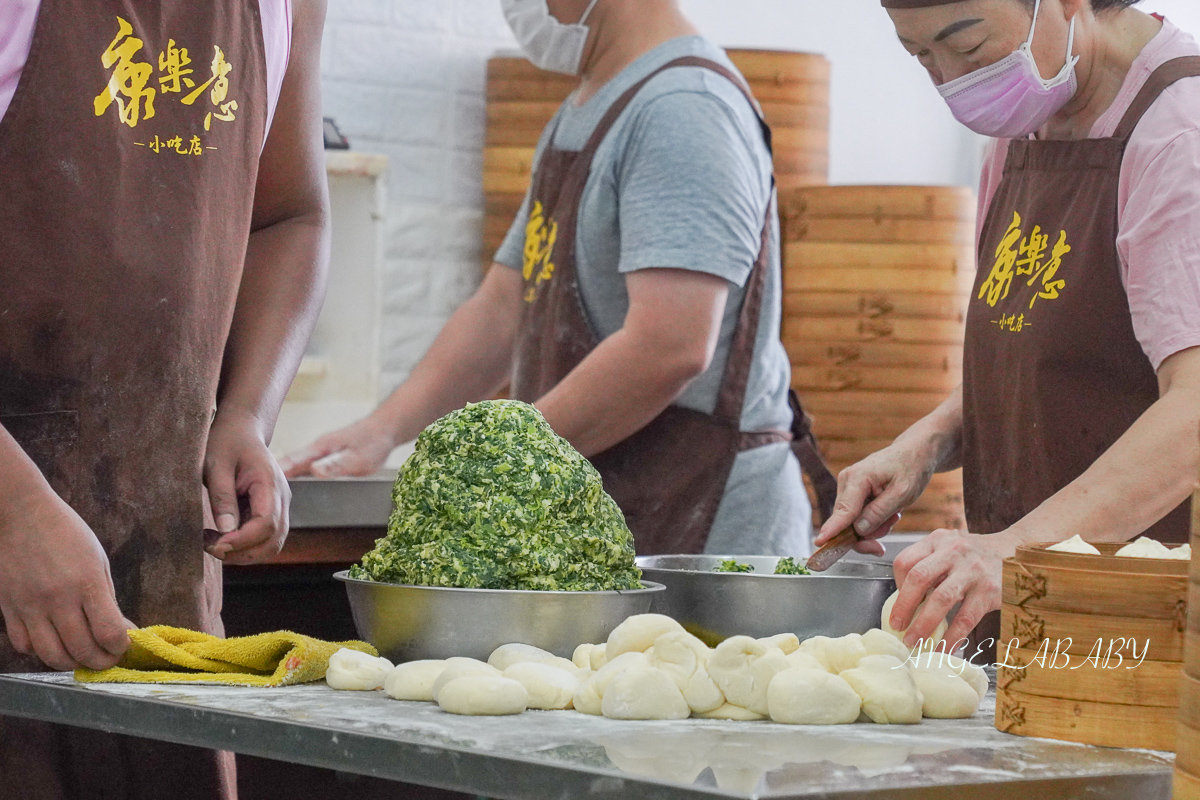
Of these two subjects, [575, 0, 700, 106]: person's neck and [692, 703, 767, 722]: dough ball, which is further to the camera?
[575, 0, 700, 106]: person's neck

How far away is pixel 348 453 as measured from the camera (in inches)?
104

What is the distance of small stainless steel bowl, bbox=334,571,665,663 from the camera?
1164 millimetres

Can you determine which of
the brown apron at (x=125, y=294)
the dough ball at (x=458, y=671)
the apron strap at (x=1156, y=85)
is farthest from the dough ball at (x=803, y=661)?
the apron strap at (x=1156, y=85)

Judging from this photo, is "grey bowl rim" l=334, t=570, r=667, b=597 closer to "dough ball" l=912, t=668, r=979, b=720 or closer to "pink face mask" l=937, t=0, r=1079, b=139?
"dough ball" l=912, t=668, r=979, b=720

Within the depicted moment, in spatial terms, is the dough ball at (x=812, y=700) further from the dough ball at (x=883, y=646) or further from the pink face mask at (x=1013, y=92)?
the pink face mask at (x=1013, y=92)

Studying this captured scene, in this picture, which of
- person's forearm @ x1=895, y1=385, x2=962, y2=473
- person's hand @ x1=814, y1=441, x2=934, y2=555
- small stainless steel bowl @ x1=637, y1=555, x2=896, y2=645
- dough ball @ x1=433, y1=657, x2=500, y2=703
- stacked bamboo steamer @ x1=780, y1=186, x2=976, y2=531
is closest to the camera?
dough ball @ x1=433, y1=657, x2=500, y2=703

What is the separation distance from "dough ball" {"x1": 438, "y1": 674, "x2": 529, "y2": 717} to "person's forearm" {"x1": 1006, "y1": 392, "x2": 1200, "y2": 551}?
1.81ft

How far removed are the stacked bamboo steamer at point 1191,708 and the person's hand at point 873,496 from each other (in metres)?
0.69

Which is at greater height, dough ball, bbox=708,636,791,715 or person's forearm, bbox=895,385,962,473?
person's forearm, bbox=895,385,962,473

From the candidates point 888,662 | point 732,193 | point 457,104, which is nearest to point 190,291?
point 888,662

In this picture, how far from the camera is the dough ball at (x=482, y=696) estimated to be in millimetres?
1000

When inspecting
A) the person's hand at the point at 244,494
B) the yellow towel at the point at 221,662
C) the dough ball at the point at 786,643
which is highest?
the person's hand at the point at 244,494

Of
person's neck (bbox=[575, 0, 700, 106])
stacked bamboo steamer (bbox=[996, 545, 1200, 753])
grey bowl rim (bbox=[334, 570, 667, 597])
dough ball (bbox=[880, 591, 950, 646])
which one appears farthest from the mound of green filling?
person's neck (bbox=[575, 0, 700, 106])

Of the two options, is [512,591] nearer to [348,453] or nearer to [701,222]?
[701,222]
